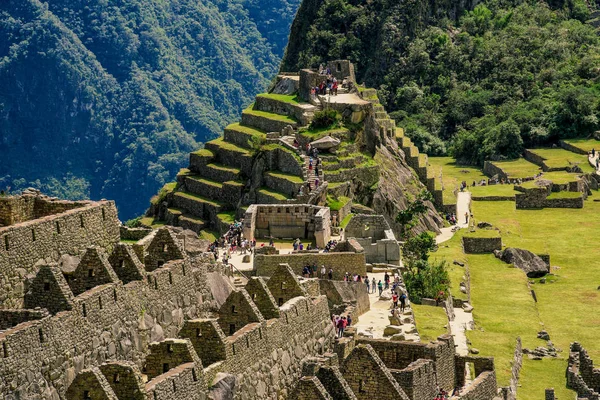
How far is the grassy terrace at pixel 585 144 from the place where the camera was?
15612cm

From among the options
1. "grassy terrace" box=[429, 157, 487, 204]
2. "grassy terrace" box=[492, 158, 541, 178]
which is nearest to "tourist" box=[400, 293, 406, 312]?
"grassy terrace" box=[429, 157, 487, 204]

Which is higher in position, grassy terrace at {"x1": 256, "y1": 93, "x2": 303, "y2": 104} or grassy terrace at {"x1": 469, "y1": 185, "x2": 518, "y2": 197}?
grassy terrace at {"x1": 256, "y1": 93, "x2": 303, "y2": 104}

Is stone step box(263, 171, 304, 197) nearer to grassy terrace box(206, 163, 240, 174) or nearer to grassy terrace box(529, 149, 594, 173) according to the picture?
grassy terrace box(206, 163, 240, 174)

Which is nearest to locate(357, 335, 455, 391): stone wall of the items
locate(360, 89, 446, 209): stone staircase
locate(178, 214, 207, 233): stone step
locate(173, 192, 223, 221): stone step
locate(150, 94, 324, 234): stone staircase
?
locate(150, 94, 324, 234): stone staircase

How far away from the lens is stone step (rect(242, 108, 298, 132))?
113137 mm

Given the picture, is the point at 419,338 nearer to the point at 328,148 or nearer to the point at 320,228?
the point at 320,228

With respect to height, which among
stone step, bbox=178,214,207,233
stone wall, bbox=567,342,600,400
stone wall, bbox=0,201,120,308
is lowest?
stone wall, bbox=567,342,600,400

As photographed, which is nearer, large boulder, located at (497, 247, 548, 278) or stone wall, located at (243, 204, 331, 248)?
stone wall, located at (243, 204, 331, 248)

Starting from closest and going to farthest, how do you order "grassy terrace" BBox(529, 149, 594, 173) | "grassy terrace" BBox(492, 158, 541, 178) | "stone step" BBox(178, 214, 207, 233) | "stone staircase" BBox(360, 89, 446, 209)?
1. "stone step" BBox(178, 214, 207, 233)
2. "stone staircase" BBox(360, 89, 446, 209)
3. "grassy terrace" BBox(492, 158, 541, 178)
4. "grassy terrace" BBox(529, 149, 594, 173)

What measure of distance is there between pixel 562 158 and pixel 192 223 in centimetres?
5609

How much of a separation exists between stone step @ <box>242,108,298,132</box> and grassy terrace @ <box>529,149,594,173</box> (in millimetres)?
37519

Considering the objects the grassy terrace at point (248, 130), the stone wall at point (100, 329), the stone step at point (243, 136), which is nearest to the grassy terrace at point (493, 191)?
the grassy terrace at point (248, 130)

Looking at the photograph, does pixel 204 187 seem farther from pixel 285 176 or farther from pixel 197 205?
pixel 285 176

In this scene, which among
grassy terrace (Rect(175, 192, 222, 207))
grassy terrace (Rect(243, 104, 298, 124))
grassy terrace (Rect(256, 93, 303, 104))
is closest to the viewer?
grassy terrace (Rect(175, 192, 222, 207))
